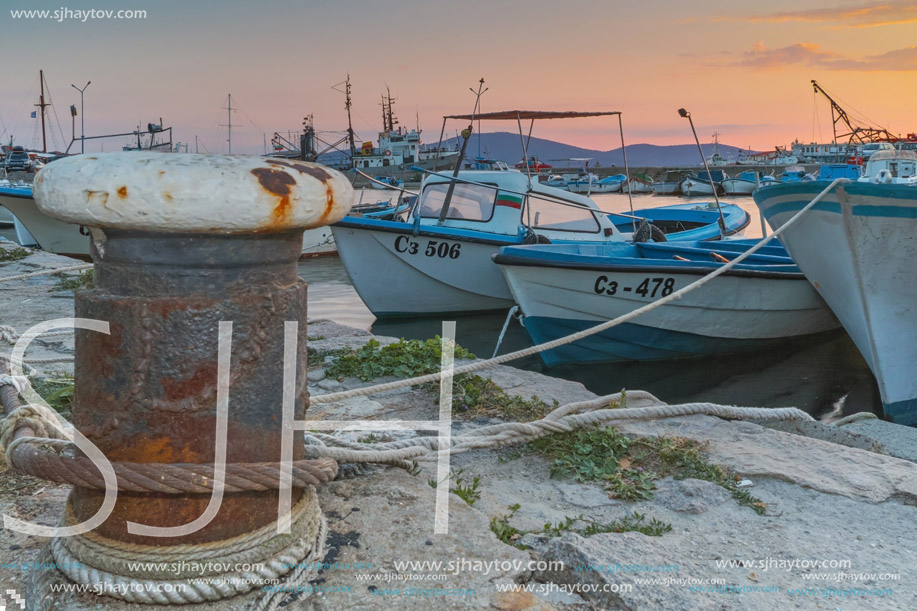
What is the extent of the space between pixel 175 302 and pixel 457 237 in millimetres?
8608

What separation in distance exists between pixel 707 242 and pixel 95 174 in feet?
30.4

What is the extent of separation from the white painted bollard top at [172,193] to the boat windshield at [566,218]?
937cm

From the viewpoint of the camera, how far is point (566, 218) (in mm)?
10953

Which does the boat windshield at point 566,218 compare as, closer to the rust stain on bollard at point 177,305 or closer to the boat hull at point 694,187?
the rust stain on bollard at point 177,305

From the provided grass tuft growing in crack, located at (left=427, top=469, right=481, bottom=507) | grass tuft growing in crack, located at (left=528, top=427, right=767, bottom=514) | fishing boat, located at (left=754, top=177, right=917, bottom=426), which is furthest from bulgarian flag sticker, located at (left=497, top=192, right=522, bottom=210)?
grass tuft growing in crack, located at (left=427, top=469, right=481, bottom=507)

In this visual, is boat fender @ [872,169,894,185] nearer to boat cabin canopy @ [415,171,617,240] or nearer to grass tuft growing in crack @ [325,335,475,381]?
grass tuft growing in crack @ [325,335,475,381]

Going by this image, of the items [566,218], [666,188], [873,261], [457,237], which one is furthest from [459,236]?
[666,188]

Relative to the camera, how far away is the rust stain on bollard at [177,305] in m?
1.58

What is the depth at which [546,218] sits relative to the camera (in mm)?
10883

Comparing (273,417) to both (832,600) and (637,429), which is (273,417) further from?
(637,429)

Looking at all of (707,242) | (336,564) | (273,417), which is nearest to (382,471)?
(336,564)

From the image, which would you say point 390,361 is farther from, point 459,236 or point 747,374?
point 459,236

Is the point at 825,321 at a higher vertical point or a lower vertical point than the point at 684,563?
lower

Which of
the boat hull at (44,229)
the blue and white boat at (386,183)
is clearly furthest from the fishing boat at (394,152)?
the boat hull at (44,229)
